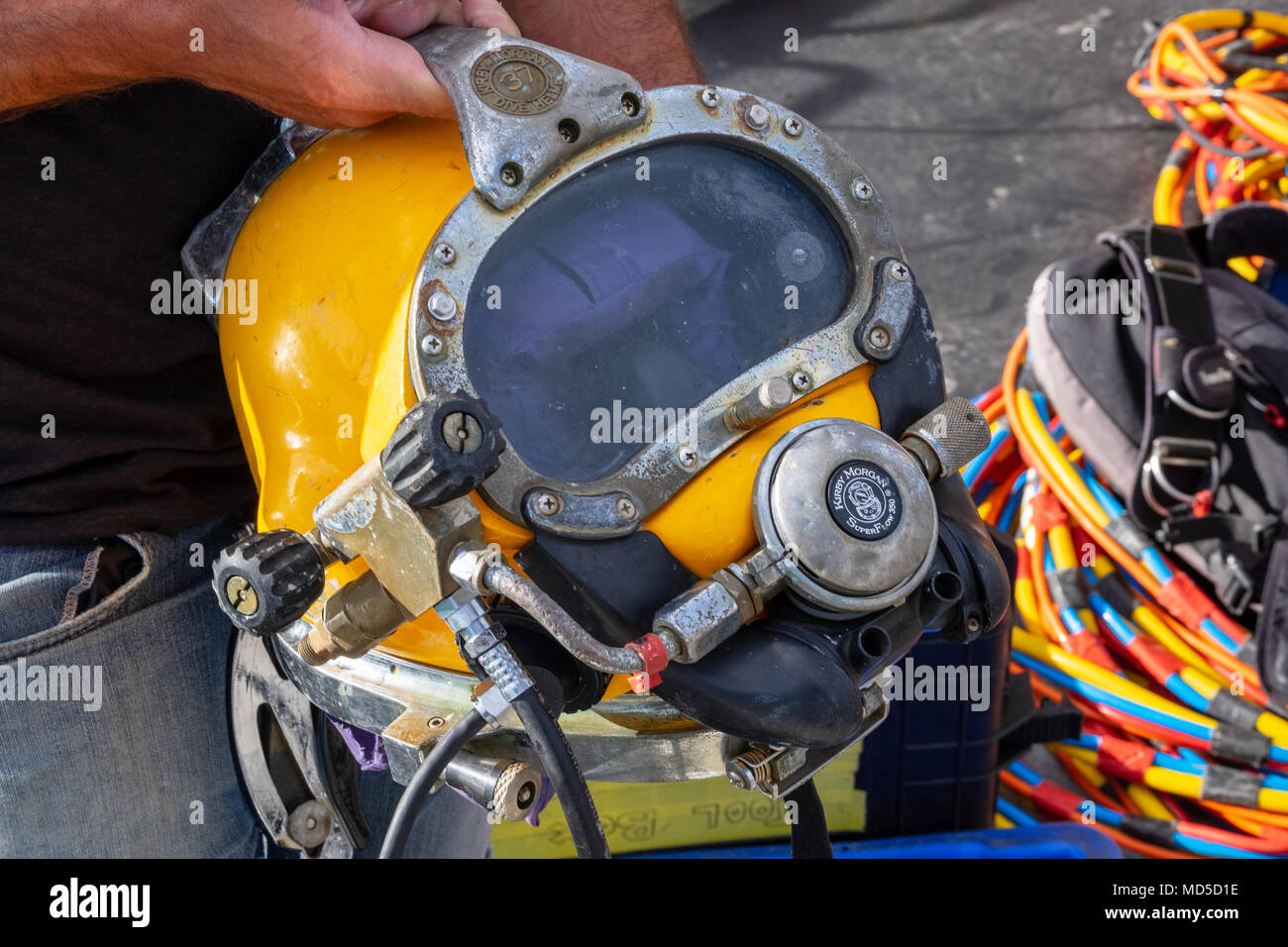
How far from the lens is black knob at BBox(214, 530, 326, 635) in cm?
73

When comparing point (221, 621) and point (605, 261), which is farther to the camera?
point (221, 621)

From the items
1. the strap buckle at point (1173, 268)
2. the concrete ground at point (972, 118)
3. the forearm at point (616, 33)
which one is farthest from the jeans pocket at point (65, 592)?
the concrete ground at point (972, 118)

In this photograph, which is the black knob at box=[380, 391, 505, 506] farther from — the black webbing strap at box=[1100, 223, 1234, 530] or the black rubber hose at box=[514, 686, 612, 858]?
the black webbing strap at box=[1100, 223, 1234, 530]

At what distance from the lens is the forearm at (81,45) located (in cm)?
80

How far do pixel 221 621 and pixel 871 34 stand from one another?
324cm

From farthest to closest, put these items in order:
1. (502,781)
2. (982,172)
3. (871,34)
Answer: (871,34) → (982,172) → (502,781)

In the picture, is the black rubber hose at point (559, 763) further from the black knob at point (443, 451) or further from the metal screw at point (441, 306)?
the metal screw at point (441, 306)

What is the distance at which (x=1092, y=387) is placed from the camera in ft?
6.57

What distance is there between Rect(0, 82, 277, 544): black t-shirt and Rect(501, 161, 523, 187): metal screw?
0.94 ft

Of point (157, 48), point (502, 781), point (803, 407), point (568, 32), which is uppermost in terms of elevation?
point (568, 32)

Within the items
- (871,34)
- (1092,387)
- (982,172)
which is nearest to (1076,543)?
(1092,387)

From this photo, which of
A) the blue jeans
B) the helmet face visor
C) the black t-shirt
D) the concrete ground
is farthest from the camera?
the concrete ground

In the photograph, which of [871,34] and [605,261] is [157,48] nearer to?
[605,261]

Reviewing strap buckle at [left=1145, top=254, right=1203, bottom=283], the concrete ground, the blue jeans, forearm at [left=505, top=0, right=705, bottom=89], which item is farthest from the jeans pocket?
the concrete ground
